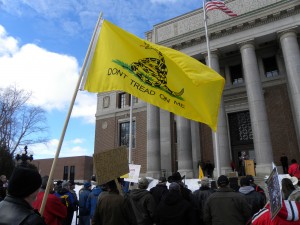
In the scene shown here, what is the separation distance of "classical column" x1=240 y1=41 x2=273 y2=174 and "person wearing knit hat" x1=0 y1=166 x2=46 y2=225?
17.5 metres

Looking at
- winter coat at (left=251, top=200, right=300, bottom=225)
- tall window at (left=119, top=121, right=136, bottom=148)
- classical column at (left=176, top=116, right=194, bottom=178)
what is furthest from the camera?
tall window at (left=119, top=121, right=136, bottom=148)

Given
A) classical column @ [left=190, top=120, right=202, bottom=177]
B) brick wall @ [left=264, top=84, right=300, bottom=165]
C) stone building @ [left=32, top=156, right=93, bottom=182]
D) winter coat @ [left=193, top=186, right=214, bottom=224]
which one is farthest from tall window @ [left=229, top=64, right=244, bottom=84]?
stone building @ [left=32, top=156, right=93, bottom=182]

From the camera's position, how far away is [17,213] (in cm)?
191

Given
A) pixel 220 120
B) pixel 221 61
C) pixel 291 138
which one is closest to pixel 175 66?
pixel 220 120

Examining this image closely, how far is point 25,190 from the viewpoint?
2117mm

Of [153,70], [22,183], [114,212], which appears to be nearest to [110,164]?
[114,212]

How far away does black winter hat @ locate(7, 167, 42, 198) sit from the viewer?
2100 mm

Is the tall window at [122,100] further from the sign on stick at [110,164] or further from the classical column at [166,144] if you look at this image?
the sign on stick at [110,164]

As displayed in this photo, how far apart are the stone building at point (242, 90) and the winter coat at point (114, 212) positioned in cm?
1474

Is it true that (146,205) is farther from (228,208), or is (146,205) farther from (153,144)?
(153,144)

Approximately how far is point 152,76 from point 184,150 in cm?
1622

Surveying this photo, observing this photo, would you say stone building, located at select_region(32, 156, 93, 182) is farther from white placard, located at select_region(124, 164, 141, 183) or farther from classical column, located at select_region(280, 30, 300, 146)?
white placard, located at select_region(124, 164, 141, 183)

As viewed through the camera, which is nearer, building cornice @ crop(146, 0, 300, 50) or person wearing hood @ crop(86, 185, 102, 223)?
person wearing hood @ crop(86, 185, 102, 223)

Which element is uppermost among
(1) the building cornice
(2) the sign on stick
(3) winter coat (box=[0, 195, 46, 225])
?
(1) the building cornice
